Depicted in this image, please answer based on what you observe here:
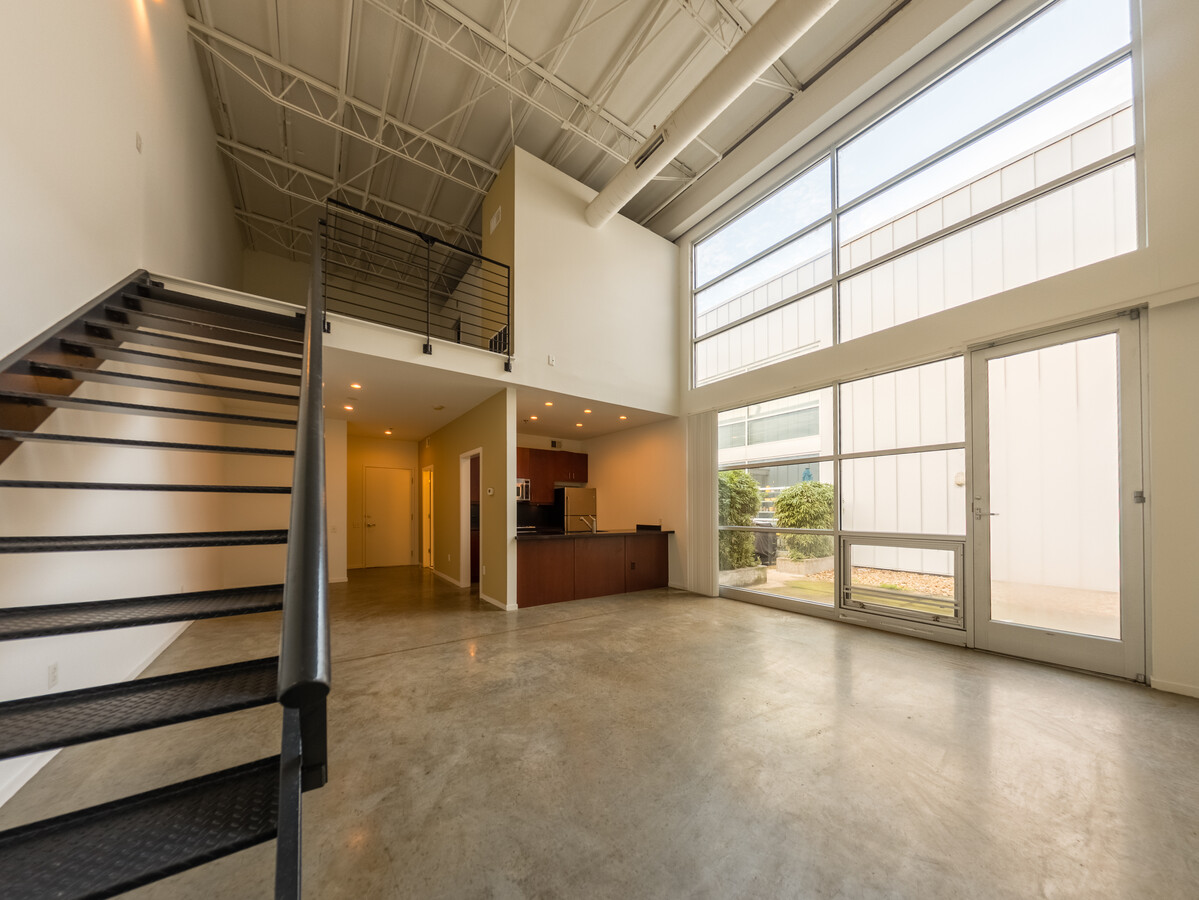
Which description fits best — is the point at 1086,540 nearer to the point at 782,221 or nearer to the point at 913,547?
the point at 913,547

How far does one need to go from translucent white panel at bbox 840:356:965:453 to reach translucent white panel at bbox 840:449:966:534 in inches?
6.9

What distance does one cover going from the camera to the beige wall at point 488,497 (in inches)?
219

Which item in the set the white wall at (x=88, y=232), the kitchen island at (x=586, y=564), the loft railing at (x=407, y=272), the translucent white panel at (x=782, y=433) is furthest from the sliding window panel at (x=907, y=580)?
the white wall at (x=88, y=232)

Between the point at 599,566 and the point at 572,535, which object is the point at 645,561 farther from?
the point at 572,535

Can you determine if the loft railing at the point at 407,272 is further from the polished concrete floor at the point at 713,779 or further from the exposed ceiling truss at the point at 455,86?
the polished concrete floor at the point at 713,779

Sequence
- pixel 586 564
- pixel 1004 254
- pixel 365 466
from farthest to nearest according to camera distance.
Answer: pixel 365 466 → pixel 586 564 → pixel 1004 254

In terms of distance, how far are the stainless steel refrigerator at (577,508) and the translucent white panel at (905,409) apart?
4.07 metres

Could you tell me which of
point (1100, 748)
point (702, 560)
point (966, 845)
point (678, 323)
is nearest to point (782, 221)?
point (678, 323)

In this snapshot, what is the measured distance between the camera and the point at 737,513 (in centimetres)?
645

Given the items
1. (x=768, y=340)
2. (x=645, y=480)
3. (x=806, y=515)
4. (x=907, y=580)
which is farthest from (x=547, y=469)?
(x=907, y=580)

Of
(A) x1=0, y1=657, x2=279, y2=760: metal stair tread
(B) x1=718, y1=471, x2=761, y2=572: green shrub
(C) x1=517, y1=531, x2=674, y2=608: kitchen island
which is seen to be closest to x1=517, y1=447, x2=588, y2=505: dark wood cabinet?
(C) x1=517, y1=531, x2=674, y2=608: kitchen island

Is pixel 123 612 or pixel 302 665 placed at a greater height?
pixel 302 665

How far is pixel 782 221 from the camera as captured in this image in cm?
599

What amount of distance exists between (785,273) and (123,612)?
667 centimetres
